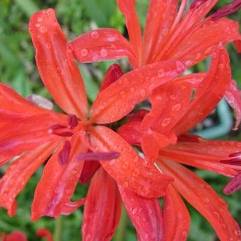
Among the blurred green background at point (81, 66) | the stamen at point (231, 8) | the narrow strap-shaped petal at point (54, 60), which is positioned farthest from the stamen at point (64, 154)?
the blurred green background at point (81, 66)

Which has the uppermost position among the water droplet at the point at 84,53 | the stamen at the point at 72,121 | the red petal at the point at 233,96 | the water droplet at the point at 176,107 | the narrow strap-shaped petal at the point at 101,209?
the water droplet at the point at 84,53

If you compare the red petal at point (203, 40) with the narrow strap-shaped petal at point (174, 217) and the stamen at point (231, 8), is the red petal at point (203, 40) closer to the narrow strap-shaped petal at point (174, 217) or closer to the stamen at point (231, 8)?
the stamen at point (231, 8)

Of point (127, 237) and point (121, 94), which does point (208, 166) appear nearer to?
point (121, 94)

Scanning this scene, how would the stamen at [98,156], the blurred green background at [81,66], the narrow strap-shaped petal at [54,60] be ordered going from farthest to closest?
the blurred green background at [81,66] → the narrow strap-shaped petal at [54,60] → the stamen at [98,156]

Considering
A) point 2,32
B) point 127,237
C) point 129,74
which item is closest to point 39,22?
point 129,74

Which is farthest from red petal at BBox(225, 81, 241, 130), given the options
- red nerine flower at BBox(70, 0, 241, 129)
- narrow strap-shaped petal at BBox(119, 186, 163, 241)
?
narrow strap-shaped petal at BBox(119, 186, 163, 241)

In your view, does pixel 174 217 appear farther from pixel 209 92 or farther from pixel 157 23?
pixel 157 23

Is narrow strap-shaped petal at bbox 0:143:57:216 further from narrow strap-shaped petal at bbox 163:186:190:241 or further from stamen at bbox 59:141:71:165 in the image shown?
narrow strap-shaped petal at bbox 163:186:190:241
